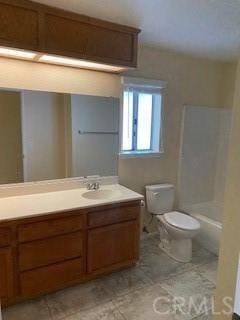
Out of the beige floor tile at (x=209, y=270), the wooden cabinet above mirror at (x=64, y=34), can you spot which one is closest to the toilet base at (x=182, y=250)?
the beige floor tile at (x=209, y=270)

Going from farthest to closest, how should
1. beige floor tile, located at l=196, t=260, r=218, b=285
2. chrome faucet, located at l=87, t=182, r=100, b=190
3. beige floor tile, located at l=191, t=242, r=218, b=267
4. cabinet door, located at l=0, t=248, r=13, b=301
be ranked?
beige floor tile, located at l=191, t=242, r=218, b=267
chrome faucet, located at l=87, t=182, r=100, b=190
beige floor tile, located at l=196, t=260, r=218, b=285
cabinet door, located at l=0, t=248, r=13, b=301

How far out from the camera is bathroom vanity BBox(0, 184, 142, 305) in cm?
192

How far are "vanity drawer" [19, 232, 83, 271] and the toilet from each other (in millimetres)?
1099

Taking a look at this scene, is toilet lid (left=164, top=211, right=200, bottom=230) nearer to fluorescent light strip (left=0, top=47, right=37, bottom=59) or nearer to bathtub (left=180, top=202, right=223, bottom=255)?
bathtub (left=180, top=202, right=223, bottom=255)

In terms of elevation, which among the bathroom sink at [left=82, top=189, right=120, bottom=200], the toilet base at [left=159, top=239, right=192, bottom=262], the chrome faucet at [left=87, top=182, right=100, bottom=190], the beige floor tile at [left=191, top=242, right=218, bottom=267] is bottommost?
the beige floor tile at [left=191, top=242, right=218, bottom=267]

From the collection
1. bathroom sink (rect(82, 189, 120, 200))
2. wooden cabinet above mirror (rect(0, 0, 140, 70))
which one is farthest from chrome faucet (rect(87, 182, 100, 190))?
wooden cabinet above mirror (rect(0, 0, 140, 70))

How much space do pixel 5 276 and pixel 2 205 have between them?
21.4 inches

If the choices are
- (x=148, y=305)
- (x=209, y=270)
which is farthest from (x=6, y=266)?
(x=209, y=270)

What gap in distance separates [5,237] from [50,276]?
527 millimetres

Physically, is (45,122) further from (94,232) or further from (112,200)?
(94,232)

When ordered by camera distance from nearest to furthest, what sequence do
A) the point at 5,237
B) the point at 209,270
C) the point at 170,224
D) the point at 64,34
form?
the point at 5,237, the point at 64,34, the point at 209,270, the point at 170,224

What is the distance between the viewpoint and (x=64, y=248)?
2119 mm

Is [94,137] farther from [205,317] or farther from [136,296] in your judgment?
[205,317]

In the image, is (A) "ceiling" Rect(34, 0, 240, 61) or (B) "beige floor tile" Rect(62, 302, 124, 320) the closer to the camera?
(A) "ceiling" Rect(34, 0, 240, 61)
